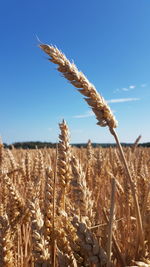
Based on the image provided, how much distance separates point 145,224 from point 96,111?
401mm

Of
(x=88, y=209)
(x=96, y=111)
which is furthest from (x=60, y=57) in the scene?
Answer: (x=88, y=209)

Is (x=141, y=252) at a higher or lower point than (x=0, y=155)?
lower

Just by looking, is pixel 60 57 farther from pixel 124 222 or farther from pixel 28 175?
pixel 28 175

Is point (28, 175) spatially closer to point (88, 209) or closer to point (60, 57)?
point (88, 209)

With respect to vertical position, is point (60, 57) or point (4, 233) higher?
point (60, 57)

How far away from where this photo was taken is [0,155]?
7.50 feet

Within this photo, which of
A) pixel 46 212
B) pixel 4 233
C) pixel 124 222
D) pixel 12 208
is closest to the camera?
pixel 4 233

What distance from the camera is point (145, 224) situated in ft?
2.76

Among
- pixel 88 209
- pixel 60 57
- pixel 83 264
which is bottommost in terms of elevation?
pixel 83 264

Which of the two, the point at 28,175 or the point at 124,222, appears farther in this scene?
the point at 28,175

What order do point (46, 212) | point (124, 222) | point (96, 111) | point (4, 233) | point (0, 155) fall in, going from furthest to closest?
point (0, 155) < point (124, 222) < point (46, 212) < point (4, 233) < point (96, 111)

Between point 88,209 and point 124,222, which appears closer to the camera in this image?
point 88,209

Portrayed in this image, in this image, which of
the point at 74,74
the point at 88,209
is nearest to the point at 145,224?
the point at 88,209

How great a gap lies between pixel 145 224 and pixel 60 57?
54 centimetres
